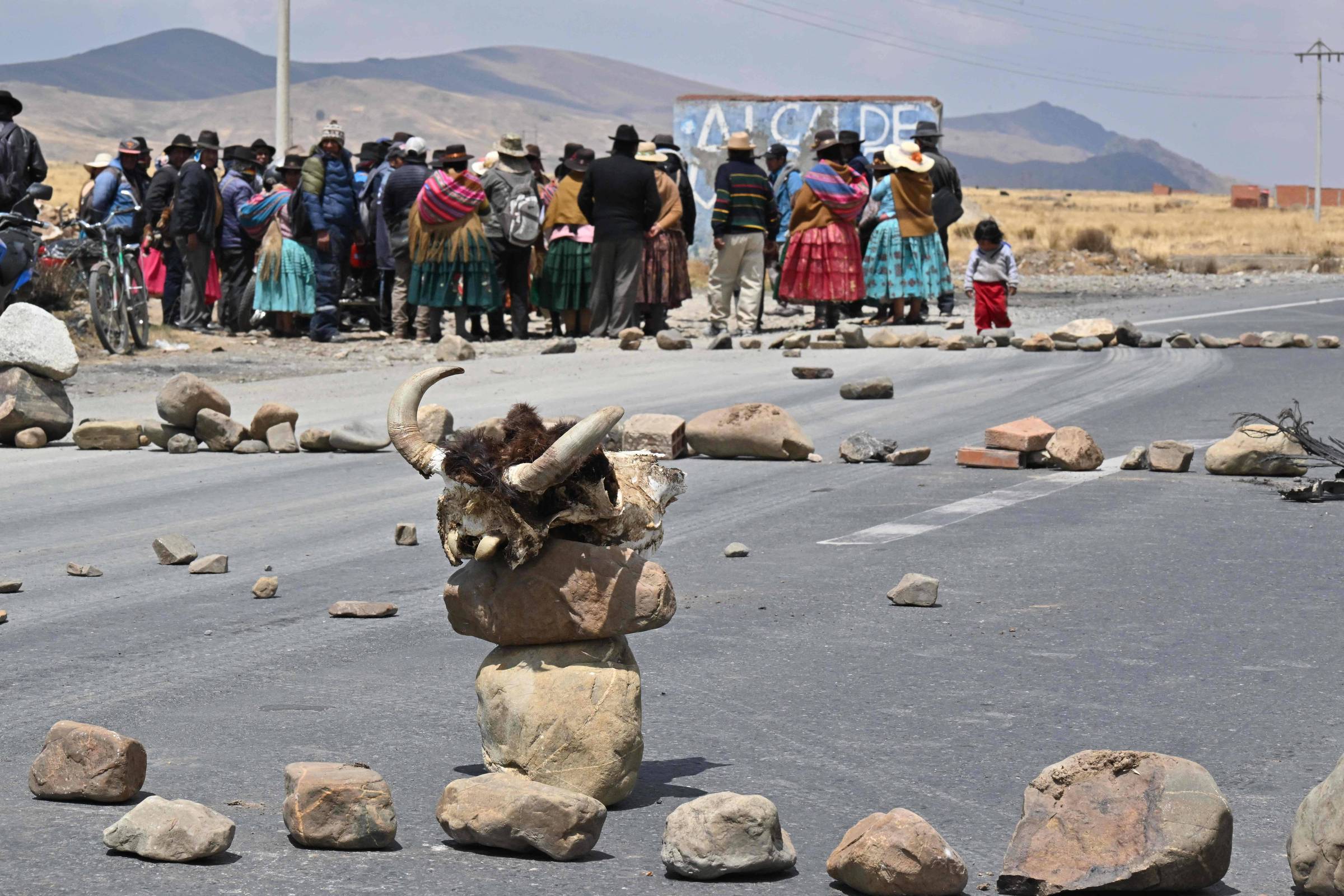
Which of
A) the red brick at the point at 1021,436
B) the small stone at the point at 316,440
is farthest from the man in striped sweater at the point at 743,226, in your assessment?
the red brick at the point at 1021,436

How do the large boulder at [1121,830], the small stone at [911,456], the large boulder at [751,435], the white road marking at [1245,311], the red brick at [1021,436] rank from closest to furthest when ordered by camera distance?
the large boulder at [1121,830] → the red brick at [1021,436] → the small stone at [911,456] → the large boulder at [751,435] → the white road marking at [1245,311]

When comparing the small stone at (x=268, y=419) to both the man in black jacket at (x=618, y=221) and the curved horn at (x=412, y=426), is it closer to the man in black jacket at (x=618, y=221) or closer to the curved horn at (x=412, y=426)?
the curved horn at (x=412, y=426)

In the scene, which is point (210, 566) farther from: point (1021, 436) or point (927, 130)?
point (927, 130)

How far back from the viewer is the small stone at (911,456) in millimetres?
10484

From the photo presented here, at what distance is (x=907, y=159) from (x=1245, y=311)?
618 cm

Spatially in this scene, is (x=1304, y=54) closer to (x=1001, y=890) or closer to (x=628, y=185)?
(x=628, y=185)

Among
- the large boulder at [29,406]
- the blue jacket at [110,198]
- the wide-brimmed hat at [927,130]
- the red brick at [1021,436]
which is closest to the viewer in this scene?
the red brick at [1021,436]

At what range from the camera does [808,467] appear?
10555 mm

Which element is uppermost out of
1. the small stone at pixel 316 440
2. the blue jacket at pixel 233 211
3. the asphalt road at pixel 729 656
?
the blue jacket at pixel 233 211

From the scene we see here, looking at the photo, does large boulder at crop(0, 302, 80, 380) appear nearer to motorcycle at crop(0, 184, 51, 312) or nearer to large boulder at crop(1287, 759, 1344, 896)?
motorcycle at crop(0, 184, 51, 312)

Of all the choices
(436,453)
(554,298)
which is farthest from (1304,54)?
(436,453)

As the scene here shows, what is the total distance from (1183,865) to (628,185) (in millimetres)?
Answer: 15831

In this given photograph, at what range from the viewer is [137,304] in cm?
1755

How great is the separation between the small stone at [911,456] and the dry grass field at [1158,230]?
25.8 m
